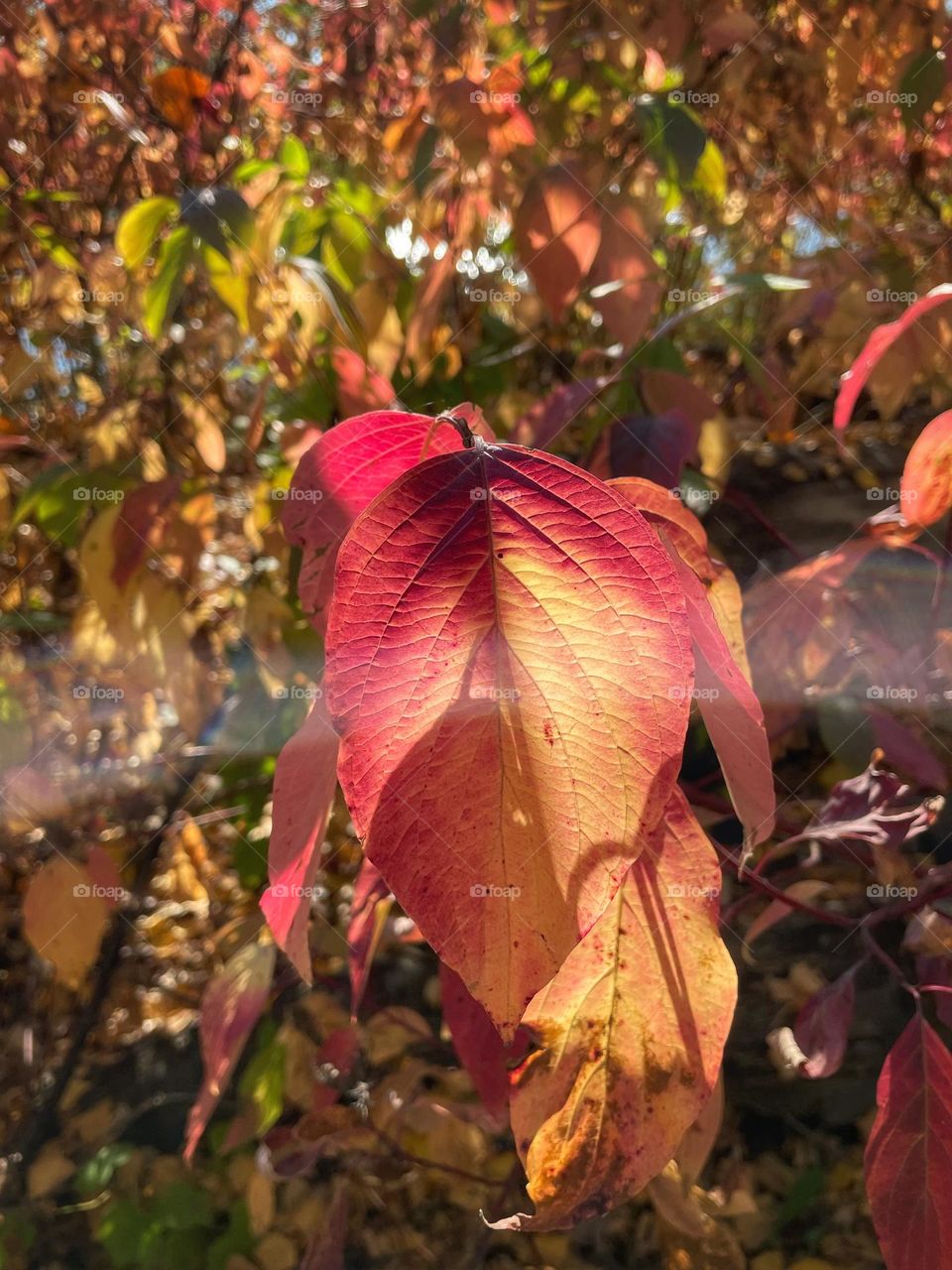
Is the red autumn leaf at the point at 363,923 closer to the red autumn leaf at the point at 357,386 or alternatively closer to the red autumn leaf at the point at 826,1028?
the red autumn leaf at the point at 826,1028

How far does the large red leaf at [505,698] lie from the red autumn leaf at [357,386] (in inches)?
22.1

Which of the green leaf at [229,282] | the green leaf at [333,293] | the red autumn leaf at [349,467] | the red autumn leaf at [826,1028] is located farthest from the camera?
the green leaf at [229,282]

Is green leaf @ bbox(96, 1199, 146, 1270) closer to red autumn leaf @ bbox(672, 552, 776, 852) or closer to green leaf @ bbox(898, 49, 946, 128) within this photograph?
red autumn leaf @ bbox(672, 552, 776, 852)

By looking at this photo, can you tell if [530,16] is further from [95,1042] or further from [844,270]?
[95,1042]

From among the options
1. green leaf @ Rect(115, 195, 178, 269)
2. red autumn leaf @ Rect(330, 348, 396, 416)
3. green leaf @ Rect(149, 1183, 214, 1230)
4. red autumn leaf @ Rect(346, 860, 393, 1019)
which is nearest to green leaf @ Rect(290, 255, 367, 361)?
red autumn leaf @ Rect(330, 348, 396, 416)

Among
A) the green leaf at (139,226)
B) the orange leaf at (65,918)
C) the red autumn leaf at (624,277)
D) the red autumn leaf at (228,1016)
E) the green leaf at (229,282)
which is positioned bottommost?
the orange leaf at (65,918)

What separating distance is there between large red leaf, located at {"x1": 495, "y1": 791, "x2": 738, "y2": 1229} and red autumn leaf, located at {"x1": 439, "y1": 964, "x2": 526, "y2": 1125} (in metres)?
0.19

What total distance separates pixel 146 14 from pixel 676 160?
3.38 ft

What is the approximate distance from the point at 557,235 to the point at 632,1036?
0.77m

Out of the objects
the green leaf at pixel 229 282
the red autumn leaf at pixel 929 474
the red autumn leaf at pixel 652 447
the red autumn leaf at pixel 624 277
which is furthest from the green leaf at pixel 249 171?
the red autumn leaf at pixel 929 474

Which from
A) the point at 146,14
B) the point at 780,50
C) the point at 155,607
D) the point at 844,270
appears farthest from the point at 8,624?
the point at 780,50

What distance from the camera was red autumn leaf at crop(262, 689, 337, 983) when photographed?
477 millimetres

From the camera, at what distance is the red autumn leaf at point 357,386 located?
36.9 inches

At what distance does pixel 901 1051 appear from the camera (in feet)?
2.27
